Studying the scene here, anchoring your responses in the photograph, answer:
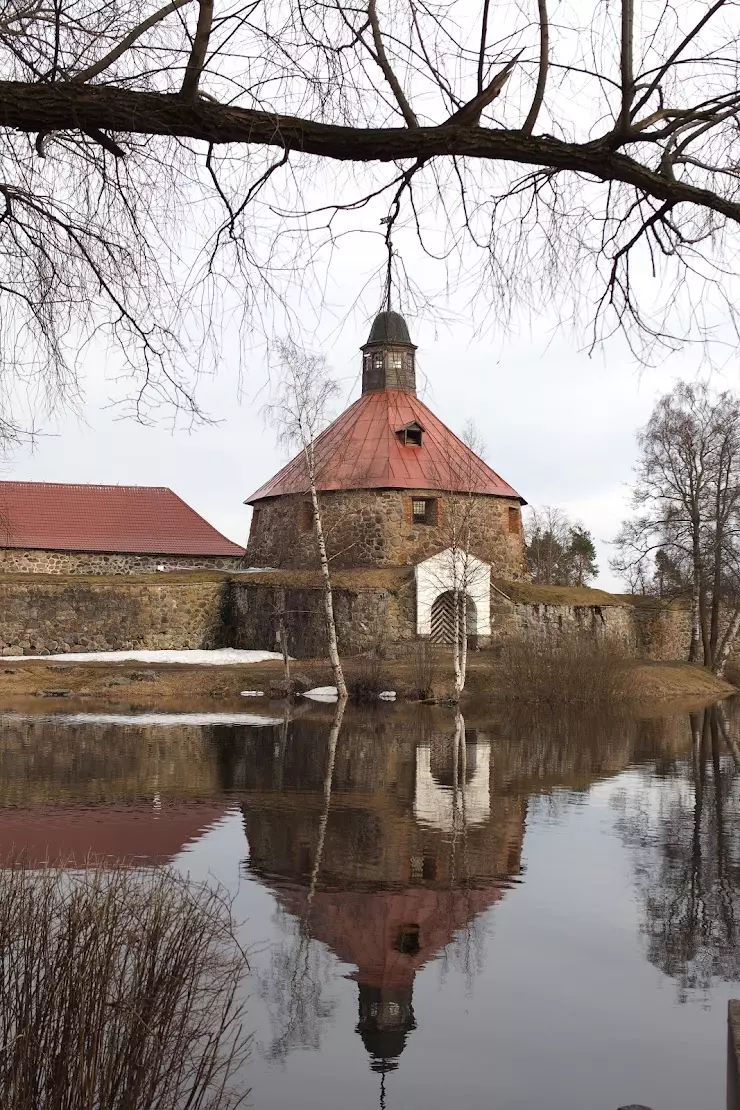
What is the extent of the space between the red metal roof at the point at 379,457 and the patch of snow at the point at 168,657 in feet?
19.4

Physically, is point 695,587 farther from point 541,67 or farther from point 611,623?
point 541,67

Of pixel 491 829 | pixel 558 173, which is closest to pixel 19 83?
pixel 558 173

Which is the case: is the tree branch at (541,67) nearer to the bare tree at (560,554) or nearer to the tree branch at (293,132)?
the tree branch at (293,132)

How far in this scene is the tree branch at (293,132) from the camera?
4051 mm

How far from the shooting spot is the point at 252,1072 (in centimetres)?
595

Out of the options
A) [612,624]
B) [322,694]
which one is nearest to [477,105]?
[322,694]

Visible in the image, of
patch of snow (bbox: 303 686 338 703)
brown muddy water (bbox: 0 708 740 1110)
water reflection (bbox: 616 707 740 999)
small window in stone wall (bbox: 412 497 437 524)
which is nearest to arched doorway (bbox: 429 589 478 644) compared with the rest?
small window in stone wall (bbox: 412 497 437 524)

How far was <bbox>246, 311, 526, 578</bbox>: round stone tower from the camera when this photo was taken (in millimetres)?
38344

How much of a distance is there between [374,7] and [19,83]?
1268mm

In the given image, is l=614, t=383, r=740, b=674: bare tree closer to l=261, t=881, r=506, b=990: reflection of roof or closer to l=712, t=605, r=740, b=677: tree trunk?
l=712, t=605, r=740, b=677: tree trunk

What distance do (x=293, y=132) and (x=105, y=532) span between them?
122 ft

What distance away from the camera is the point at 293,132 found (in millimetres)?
4203

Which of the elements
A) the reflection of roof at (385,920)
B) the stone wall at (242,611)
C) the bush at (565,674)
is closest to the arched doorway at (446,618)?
the stone wall at (242,611)

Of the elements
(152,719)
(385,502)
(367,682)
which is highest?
(385,502)
